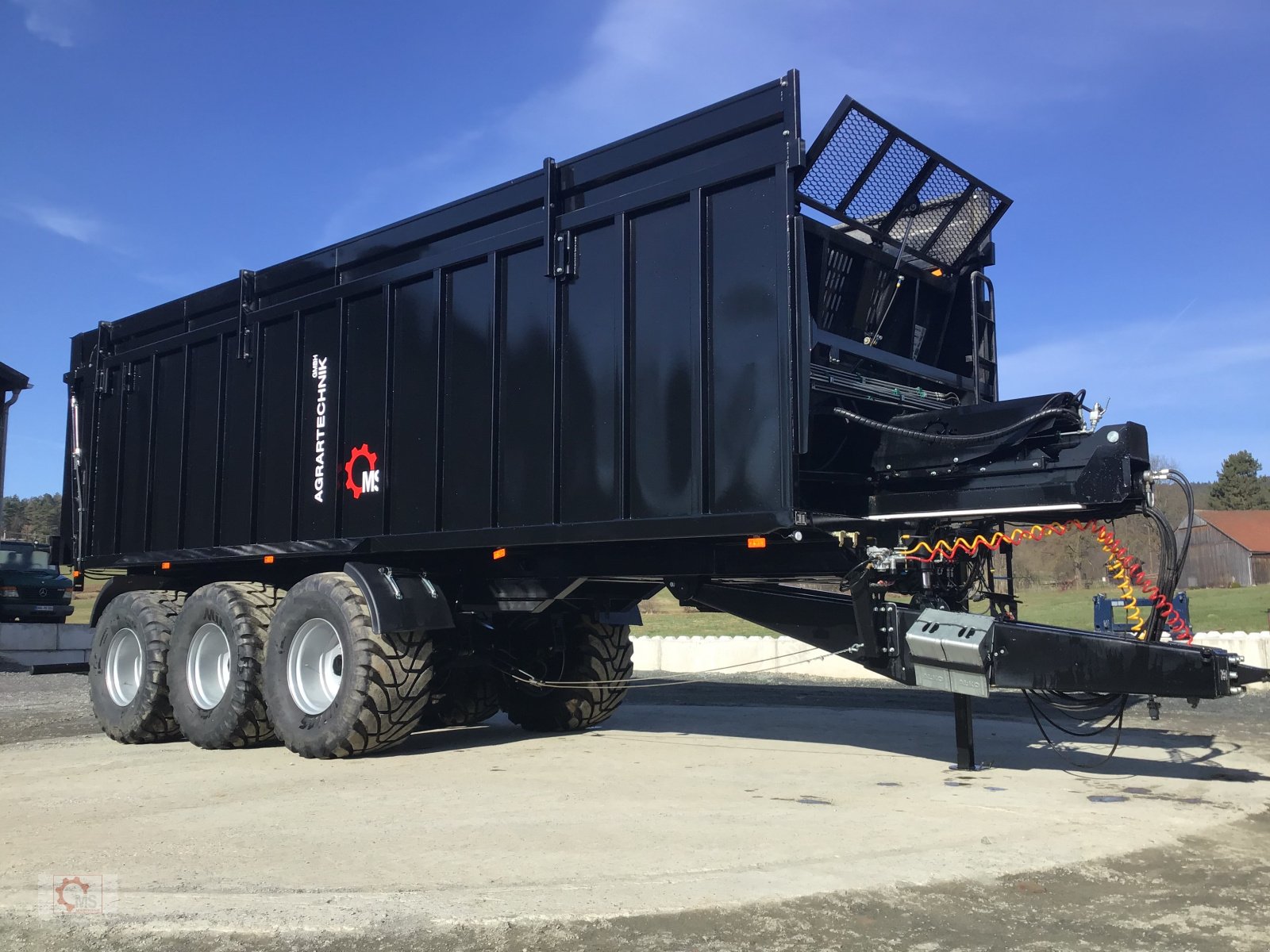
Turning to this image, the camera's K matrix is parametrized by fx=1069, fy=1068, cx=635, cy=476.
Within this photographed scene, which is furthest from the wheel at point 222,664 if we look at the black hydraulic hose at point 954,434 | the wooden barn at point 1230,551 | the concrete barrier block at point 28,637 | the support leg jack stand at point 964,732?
the wooden barn at point 1230,551

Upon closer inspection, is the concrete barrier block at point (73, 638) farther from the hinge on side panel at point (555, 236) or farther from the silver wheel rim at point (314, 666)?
the hinge on side panel at point (555, 236)

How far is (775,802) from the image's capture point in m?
6.29

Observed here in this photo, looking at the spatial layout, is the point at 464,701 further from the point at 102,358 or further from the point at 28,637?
the point at 28,637

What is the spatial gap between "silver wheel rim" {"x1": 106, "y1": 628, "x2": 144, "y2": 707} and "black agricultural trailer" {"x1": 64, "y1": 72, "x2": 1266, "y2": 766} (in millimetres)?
36

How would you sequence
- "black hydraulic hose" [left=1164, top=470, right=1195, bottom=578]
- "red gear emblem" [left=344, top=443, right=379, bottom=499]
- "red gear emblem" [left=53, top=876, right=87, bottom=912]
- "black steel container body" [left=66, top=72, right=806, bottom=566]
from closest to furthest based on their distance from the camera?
"red gear emblem" [left=53, top=876, right=87, bottom=912]
"black hydraulic hose" [left=1164, top=470, right=1195, bottom=578]
"black steel container body" [left=66, top=72, right=806, bottom=566]
"red gear emblem" [left=344, top=443, right=379, bottom=499]

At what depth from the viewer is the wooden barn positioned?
207 feet

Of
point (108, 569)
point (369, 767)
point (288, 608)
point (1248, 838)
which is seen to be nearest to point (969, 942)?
point (1248, 838)

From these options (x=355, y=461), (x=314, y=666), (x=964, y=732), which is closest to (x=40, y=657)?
(x=314, y=666)

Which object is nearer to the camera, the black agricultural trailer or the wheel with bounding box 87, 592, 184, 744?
the black agricultural trailer

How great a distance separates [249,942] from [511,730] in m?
6.54

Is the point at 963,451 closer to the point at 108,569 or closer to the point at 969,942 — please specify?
the point at 969,942

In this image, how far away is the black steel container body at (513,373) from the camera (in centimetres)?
620

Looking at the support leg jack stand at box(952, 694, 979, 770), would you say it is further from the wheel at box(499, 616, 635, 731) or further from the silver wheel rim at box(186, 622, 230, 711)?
the silver wheel rim at box(186, 622, 230, 711)

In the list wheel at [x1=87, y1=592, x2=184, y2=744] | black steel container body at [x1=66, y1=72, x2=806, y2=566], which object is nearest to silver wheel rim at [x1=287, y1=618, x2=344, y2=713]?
black steel container body at [x1=66, y1=72, x2=806, y2=566]
